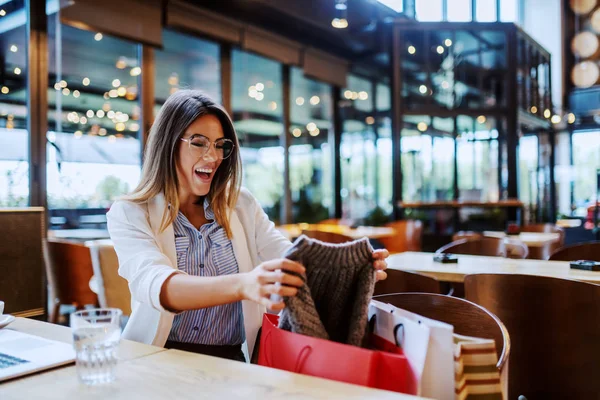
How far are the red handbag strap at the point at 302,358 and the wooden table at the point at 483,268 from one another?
1729mm

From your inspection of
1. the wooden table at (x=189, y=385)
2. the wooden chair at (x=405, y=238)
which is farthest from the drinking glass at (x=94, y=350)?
the wooden chair at (x=405, y=238)

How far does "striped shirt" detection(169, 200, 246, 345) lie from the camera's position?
1.64 meters

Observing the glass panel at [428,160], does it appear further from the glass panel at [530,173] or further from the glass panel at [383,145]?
the glass panel at [530,173]

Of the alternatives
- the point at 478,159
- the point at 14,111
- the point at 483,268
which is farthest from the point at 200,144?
the point at 478,159

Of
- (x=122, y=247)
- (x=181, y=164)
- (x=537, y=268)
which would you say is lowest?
(x=537, y=268)

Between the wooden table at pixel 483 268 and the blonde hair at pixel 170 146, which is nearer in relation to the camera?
the blonde hair at pixel 170 146

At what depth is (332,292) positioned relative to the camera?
1093 mm

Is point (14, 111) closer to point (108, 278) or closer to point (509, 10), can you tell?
point (108, 278)

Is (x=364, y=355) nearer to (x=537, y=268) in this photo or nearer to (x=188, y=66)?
(x=537, y=268)

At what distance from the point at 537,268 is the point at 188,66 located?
252 inches

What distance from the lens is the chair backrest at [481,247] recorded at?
12.0 feet

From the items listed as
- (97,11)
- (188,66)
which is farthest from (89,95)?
(188,66)

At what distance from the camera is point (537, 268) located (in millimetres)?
2701

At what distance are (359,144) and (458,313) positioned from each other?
8.25m
